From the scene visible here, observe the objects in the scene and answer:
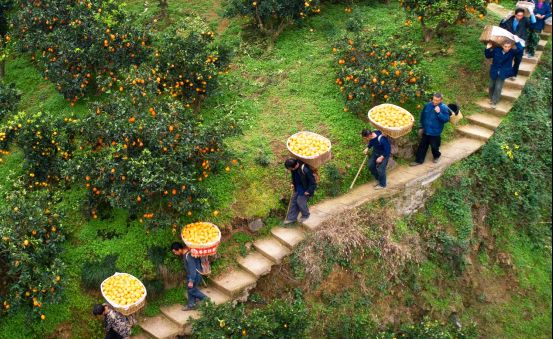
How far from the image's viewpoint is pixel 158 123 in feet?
27.7

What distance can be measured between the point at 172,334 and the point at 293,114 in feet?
15.8

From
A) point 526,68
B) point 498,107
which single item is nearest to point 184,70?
point 498,107

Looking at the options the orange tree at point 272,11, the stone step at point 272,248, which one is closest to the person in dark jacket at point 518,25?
the orange tree at point 272,11

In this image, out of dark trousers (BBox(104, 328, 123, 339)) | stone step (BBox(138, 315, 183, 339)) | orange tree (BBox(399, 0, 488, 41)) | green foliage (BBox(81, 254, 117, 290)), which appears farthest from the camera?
orange tree (BBox(399, 0, 488, 41))

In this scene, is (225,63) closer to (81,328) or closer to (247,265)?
(247,265)

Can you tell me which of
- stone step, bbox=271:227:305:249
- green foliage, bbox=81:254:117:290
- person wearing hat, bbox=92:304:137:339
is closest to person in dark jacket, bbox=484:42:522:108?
stone step, bbox=271:227:305:249

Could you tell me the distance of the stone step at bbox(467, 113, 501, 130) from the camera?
10.7m

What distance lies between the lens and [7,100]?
10.4 meters

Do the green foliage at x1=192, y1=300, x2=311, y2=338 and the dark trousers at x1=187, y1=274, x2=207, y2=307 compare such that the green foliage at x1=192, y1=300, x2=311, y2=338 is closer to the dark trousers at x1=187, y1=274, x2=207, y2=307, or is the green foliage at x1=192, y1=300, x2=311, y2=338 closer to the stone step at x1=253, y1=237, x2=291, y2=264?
the dark trousers at x1=187, y1=274, x2=207, y2=307

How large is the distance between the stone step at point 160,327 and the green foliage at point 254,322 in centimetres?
49

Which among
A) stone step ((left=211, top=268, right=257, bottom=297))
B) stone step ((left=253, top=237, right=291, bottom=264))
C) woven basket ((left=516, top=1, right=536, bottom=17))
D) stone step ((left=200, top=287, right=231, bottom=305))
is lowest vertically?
stone step ((left=200, top=287, right=231, bottom=305))

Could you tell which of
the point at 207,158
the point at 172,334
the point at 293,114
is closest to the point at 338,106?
the point at 293,114

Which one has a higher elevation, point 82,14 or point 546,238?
point 82,14

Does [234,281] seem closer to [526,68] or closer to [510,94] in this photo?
[510,94]
